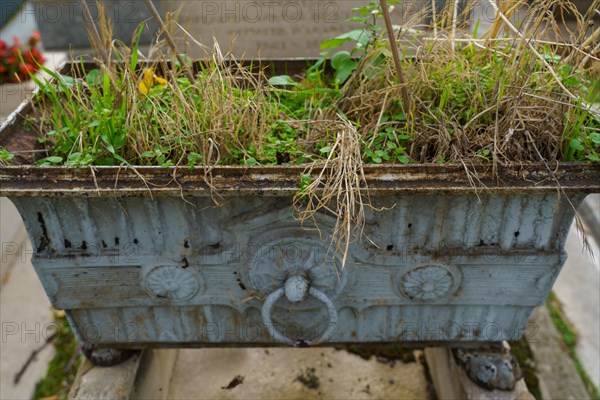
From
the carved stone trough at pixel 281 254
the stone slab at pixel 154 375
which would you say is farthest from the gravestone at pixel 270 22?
the stone slab at pixel 154 375

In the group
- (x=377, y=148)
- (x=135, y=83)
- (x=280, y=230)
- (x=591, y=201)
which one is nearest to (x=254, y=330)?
(x=280, y=230)

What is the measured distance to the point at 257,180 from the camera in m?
1.13

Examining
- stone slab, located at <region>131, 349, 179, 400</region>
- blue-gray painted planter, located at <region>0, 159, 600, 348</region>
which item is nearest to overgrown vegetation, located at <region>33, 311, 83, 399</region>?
stone slab, located at <region>131, 349, 179, 400</region>

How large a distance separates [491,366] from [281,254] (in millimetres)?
709

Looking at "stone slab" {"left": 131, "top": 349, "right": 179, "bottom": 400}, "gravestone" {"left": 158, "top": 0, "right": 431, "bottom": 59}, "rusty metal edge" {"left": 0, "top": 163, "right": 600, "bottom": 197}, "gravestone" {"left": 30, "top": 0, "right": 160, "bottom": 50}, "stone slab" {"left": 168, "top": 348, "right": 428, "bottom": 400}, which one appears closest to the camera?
"rusty metal edge" {"left": 0, "top": 163, "right": 600, "bottom": 197}

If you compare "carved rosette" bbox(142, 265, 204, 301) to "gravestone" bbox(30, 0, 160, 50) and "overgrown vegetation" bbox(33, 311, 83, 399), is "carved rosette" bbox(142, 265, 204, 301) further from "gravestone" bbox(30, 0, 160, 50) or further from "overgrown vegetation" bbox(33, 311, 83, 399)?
"gravestone" bbox(30, 0, 160, 50)

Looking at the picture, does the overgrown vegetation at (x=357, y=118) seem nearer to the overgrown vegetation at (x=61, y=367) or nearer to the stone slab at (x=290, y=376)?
the stone slab at (x=290, y=376)

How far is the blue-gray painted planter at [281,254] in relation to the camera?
44.9 inches

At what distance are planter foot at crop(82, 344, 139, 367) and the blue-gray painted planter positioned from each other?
0.26 feet

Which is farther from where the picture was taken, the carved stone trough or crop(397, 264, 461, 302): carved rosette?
crop(397, 264, 461, 302): carved rosette

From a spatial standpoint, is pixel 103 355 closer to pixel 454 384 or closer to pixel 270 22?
pixel 454 384

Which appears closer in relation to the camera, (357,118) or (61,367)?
(357,118)

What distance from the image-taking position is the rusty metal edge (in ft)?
3.70

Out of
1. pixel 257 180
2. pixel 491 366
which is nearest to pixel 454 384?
pixel 491 366
